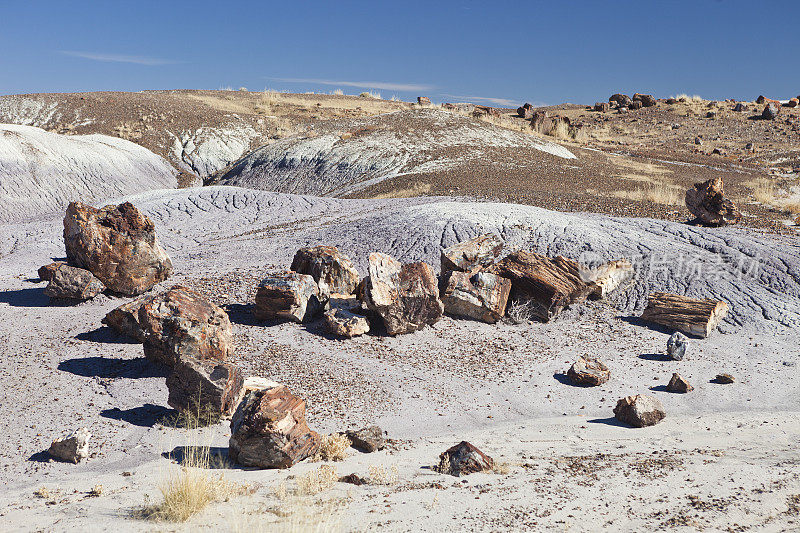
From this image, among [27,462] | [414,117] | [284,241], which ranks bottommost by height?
[27,462]

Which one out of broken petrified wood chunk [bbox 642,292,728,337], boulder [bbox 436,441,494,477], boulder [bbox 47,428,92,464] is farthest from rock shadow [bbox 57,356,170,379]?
broken petrified wood chunk [bbox 642,292,728,337]

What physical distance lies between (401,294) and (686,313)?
5.29 metres

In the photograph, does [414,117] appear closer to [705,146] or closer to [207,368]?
[705,146]

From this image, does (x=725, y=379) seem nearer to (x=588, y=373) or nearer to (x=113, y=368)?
(x=588, y=373)

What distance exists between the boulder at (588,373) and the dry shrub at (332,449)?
407 centimetres

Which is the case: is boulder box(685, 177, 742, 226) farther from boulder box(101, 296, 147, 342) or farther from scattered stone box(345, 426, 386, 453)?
boulder box(101, 296, 147, 342)

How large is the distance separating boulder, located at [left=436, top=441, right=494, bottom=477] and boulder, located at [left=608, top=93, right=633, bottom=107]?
5231 centimetres

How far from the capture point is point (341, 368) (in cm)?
898

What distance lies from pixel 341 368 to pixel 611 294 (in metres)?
6.12

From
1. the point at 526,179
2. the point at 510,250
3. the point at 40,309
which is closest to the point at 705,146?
the point at 526,179

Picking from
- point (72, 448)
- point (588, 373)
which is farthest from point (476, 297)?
point (72, 448)

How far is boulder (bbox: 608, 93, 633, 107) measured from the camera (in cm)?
5353

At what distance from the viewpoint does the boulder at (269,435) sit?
5.98 m

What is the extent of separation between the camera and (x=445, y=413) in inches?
314
